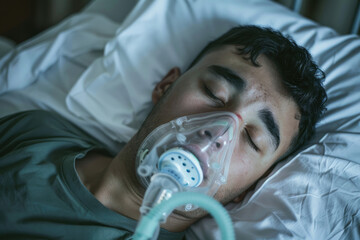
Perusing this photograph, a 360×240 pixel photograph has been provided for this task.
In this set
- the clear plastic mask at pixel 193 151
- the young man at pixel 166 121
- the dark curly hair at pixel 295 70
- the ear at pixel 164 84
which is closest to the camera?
the clear plastic mask at pixel 193 151

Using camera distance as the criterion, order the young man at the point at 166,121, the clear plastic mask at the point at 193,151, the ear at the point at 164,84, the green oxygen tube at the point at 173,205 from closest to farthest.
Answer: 1. the green oxygen tube at the point at 173,205
2. the clear plastic mask at the point at 193,151
3. the young man at the point at 166,121
4. the ear at the point at 164,84

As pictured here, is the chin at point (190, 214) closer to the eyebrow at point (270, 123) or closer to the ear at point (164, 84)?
the eyebrow at point (270, 123)

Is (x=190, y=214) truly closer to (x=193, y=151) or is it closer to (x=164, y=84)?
(x=193, y=151)

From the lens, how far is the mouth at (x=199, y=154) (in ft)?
3.71

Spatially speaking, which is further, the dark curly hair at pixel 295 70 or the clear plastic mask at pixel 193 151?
the dark curly hair at pixel 295 70

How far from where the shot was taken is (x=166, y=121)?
1.30 metres

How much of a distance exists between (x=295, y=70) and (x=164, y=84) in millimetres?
620

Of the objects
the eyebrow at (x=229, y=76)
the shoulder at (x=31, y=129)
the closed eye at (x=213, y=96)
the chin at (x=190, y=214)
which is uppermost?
the eyebrow at (x=229, y=76)

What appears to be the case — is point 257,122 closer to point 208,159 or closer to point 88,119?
point 208,159

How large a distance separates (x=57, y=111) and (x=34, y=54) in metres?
0.40

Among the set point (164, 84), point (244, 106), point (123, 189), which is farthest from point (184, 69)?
point (123, 189)

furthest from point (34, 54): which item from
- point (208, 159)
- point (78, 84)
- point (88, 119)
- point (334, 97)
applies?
point (334, 97)

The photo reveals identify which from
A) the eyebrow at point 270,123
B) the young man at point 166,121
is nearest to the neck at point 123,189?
the young man at point 166,121

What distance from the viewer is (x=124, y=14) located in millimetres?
2404
